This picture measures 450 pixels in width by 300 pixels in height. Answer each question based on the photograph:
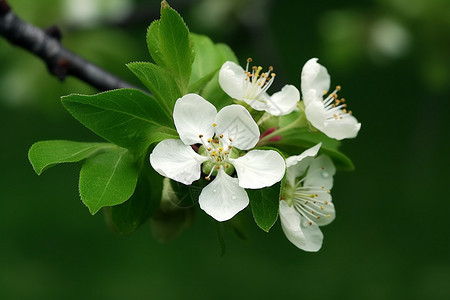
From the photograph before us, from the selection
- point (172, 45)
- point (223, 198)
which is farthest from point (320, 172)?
point (172, 45)

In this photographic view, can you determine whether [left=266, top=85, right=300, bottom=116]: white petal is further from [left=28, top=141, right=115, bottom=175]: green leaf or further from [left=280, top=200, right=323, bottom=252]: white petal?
[left=28, top=141, right=115, bottom=175]: green leaf

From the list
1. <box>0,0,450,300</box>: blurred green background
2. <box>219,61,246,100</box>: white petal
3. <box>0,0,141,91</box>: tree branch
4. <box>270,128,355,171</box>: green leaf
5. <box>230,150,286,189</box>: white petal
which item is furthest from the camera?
<box>0,0,450,300</box>: blurred green background

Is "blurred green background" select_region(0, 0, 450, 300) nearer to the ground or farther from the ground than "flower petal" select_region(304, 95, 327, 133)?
nearer to the ground

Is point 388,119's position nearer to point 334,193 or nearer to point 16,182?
point 334,193

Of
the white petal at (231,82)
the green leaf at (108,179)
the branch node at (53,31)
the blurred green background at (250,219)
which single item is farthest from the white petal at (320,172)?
the blurred green background at (250,219)

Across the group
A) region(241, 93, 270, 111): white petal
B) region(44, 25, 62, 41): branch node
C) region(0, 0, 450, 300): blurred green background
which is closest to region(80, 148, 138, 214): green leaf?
region(241, 93, 270, 111): white petal

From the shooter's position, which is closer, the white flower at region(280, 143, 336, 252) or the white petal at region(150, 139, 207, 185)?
the white petal at region(150, 139, 207, 185)
